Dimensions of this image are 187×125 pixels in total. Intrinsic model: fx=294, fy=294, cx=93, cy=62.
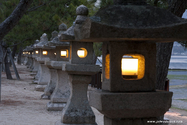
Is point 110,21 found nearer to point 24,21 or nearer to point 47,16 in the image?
point 24,21

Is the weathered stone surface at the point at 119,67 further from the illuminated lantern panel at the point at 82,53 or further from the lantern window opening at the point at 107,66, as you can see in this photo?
the illuminated lantern panel at the point at 82,53

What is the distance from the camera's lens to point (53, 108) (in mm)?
10109

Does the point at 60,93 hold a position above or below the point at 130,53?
below

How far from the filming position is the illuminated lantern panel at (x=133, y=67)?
169 inches

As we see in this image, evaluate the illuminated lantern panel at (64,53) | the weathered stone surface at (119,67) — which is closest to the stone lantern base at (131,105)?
the weathered stone surface at (119,67)

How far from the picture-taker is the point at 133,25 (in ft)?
12.8

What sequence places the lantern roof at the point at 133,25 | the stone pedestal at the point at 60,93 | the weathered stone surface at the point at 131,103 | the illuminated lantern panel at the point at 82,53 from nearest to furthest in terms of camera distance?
1. the lantern roof at the point at 133,25
2. the weathered stone surface at the point at 131,103
3. the illuminated lantern panel at the point at 82,53
4. the stone pedestal at the point at 60,93

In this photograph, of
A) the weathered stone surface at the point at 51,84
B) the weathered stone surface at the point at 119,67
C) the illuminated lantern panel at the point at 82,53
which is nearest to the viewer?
the weathered stone surface at the point at 119,67

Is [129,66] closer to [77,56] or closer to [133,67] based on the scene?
[133,67]

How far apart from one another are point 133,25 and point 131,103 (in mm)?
1076

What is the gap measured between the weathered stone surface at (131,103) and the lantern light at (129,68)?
15.1 inches

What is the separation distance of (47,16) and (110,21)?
1470 centimetres

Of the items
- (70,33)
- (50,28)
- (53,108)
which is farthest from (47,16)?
(70,33)

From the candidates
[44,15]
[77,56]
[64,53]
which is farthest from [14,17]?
[44,15]
